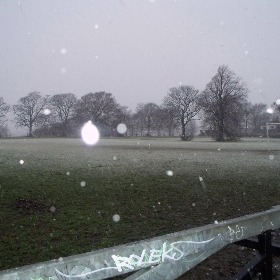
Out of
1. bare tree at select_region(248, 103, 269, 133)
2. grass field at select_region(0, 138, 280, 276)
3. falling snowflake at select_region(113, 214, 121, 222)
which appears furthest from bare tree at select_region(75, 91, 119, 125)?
falling snowflake at select_region(113, 214, 121, 222)

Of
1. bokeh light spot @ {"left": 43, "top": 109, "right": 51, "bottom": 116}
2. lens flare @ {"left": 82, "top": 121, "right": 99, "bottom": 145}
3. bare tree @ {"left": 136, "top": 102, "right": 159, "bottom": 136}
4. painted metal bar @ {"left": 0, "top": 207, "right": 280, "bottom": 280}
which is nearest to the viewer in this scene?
painted metal bar @ {"left": 0, "top": 207, "right": 280, "bottom": 280}

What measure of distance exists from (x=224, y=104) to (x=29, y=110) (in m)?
58.1

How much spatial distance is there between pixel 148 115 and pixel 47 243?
9855cm

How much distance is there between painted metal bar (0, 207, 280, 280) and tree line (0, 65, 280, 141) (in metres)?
56.8

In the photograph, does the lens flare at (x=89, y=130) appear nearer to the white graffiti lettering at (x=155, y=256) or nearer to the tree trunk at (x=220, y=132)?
the tree trunk at (x=220, y=132)

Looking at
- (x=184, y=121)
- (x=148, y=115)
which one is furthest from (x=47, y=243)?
(x=148, y=115)

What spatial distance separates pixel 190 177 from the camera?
472 inches

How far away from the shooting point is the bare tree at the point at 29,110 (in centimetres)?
8075

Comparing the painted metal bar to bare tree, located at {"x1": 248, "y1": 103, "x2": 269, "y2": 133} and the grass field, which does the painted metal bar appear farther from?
bare tree, located at {"x1": 248, "y1": 103, "x2": 269, "y2": 133}

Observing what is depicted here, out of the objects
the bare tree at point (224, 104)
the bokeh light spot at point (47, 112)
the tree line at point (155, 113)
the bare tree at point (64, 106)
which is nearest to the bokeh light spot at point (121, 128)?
the tree line at point (155, 113)

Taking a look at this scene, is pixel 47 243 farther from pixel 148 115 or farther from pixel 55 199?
pixel 148 115

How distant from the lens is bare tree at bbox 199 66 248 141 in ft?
184

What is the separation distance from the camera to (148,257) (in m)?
1.73

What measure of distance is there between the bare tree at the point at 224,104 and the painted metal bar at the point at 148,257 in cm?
5672
